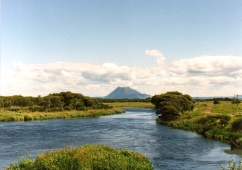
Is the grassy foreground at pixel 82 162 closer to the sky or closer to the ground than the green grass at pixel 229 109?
closer to the ground

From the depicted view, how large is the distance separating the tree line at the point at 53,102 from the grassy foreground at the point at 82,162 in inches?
3938

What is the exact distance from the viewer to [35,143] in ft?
193

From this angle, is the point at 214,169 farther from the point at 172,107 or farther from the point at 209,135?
the point at 172,107

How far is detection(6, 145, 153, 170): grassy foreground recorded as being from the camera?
3338 centimetres

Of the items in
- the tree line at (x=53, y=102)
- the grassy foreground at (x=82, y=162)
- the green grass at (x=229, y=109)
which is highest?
the tree line at (x=53, y=102)

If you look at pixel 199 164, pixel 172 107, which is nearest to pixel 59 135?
pixel 199 164

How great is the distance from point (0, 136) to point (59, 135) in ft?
39.9

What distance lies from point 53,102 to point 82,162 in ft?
389

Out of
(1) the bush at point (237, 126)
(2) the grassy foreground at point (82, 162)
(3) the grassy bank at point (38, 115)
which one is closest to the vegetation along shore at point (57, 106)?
(3) the grassy bank at point (38, 115)

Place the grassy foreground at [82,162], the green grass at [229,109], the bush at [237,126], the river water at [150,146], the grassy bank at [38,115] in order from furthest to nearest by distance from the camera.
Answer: the grassy bank at [38,115]
the green grass at [229,109]
the bush at [237,126]
the river water at [150,146]
the grassy foreground at [82,162]

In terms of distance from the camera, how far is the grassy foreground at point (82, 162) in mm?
33375

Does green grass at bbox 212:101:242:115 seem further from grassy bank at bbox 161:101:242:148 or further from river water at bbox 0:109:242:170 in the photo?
river water at bbox 0:109:242:170

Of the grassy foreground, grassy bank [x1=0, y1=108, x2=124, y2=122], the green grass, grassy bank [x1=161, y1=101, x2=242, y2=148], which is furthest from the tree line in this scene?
the grassy foreground

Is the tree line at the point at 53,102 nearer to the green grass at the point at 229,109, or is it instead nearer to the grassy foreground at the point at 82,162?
the green grass at the point at 229,109
